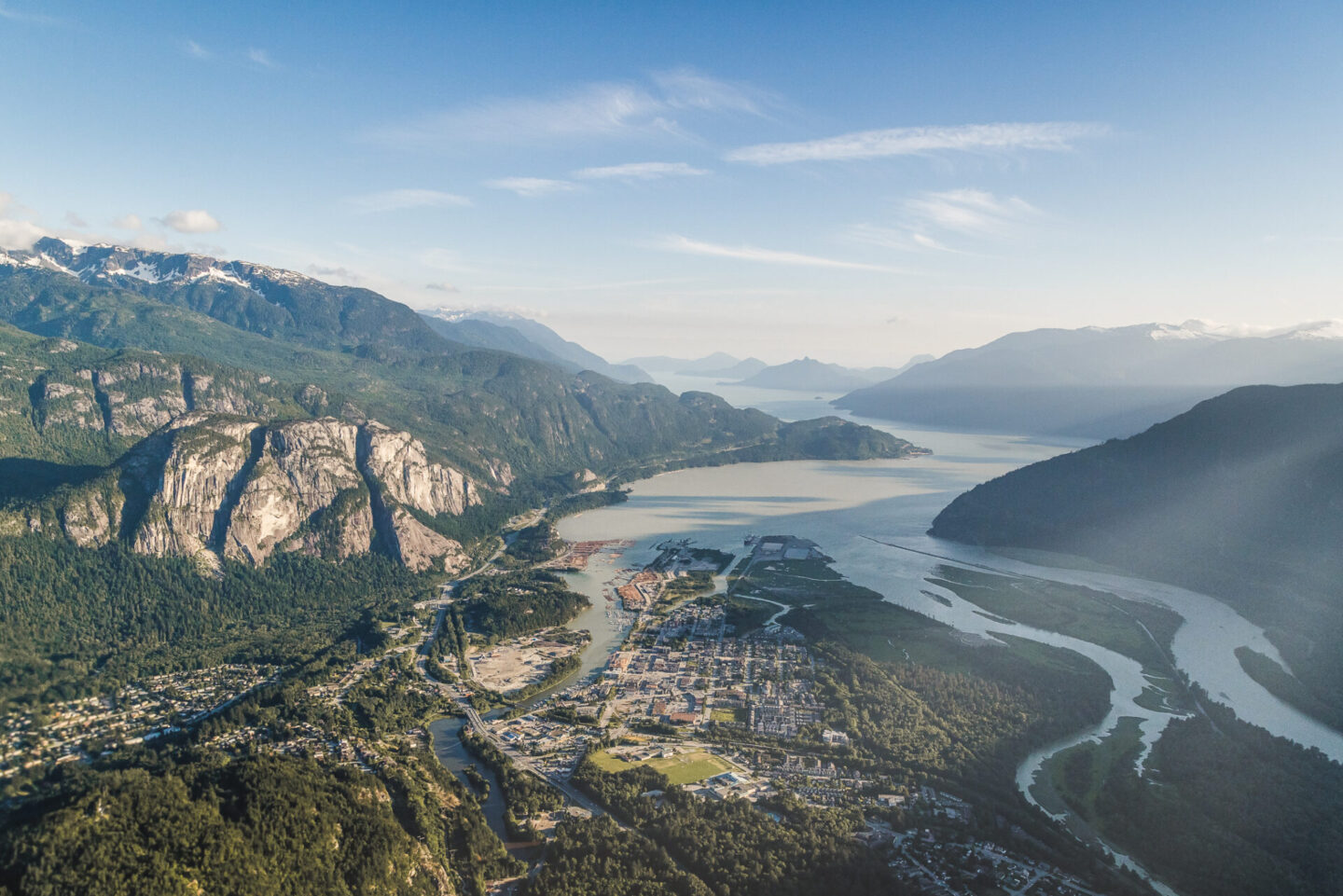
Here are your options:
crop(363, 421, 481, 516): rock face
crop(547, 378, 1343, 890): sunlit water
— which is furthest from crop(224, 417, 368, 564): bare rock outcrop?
crop(547, 378, 1343, 890): sunlit water

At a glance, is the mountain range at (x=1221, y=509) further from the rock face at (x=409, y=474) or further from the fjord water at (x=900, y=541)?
the rock face at (x=409, y=474)

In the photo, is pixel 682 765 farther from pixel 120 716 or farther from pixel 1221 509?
pixel 1221 509

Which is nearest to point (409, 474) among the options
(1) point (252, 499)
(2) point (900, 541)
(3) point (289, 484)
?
(3) point (289, 484)

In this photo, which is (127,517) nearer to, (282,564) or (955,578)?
(282,564)

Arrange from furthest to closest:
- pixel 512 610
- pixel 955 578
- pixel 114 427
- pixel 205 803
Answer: pixel 114 427 < pixel 955 578 < pixel 512 610 < pixel 205 803

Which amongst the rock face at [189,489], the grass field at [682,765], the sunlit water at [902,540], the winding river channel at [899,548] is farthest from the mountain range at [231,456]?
the grass field at [682,765]

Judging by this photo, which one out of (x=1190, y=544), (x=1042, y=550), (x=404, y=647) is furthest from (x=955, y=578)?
(x=404, y=647)
